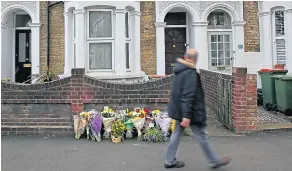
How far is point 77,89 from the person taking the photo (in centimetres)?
656

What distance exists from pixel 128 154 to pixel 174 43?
7.34 metres

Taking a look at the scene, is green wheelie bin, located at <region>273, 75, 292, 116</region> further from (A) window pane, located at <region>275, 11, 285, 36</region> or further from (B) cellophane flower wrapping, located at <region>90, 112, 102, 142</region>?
(B) cellophane flower wrapping, located at <region>90, 112, 102, 142</region>

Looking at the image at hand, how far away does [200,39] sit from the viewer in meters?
11.2

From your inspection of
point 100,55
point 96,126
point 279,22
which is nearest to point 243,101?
point 96,126

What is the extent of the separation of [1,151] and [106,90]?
224 cm

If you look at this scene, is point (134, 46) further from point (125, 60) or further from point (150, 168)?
point (150, 168)

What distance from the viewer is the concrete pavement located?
473 cm

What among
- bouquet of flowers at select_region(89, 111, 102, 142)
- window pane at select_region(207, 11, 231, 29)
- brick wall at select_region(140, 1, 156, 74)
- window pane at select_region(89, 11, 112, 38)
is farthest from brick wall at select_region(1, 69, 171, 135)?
window pane at select_region(207, 11, 231, 29)

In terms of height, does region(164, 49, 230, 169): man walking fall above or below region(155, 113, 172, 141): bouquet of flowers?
above

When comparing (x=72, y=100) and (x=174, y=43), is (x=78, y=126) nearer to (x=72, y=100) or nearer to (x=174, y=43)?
(x=72, y=100)

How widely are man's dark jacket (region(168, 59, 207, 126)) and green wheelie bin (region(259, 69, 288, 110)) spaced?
18.5ft

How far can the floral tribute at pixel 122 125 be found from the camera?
616cm

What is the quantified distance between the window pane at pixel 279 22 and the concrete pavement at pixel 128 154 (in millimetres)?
5894

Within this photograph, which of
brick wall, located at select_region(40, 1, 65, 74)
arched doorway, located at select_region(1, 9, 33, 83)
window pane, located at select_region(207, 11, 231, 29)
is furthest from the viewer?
window pane, located at select_region(207, 11, 231, 29)
